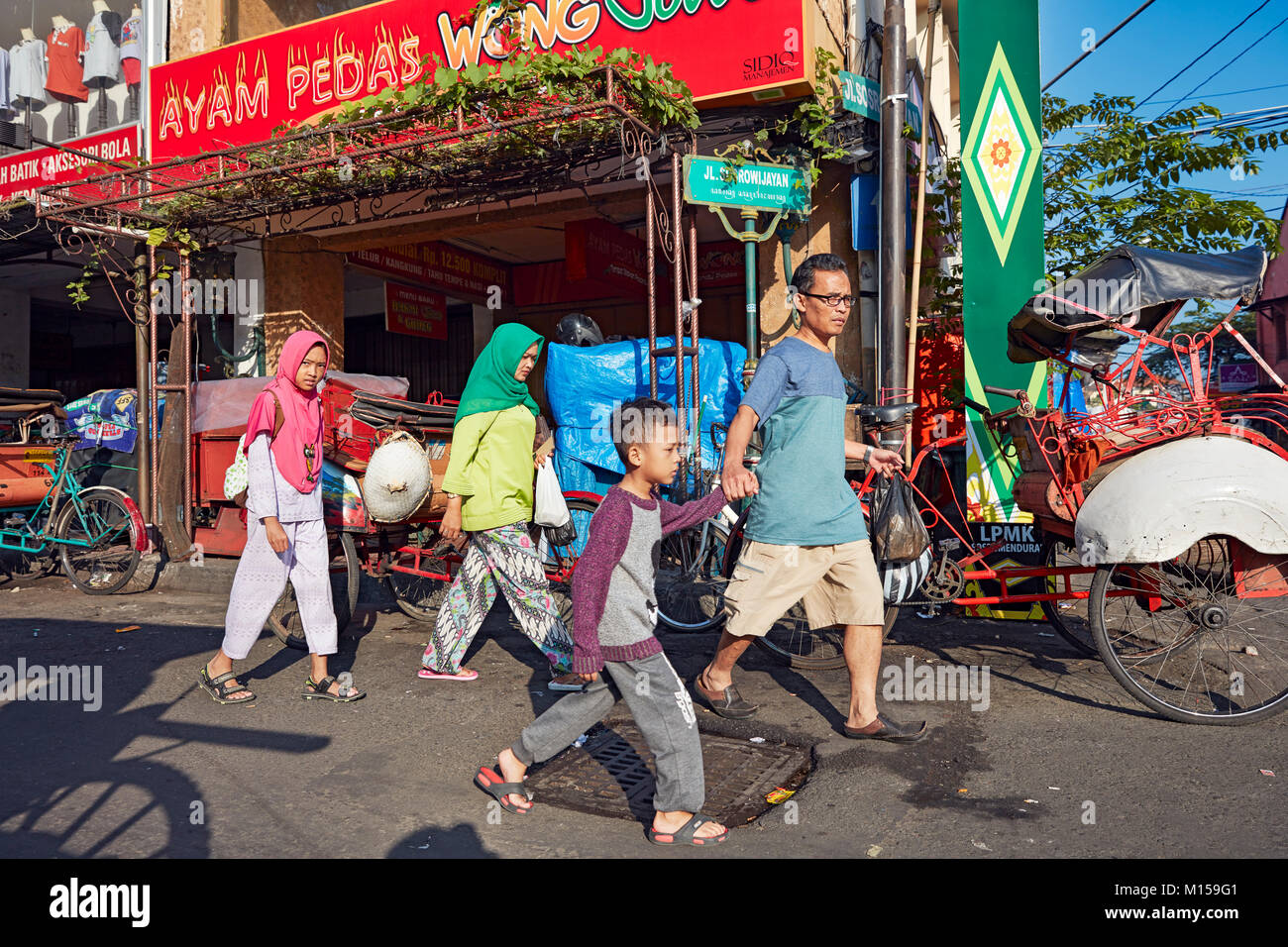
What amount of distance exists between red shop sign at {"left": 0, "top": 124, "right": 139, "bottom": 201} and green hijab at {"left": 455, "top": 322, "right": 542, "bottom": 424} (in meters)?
8.20

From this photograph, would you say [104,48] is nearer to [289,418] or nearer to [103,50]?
[103,50]

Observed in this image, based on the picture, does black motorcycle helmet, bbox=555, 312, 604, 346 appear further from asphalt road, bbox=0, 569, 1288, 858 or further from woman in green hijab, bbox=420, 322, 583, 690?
asphalt road, bbox=0, 569, 1288, 858

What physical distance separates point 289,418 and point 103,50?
32.0 ft

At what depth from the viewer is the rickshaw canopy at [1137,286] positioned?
452 cm

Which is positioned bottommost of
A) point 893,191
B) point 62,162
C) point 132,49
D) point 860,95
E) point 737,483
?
point 737,483

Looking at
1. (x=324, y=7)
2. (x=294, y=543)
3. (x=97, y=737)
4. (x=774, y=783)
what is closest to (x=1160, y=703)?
(x=774, y=783)

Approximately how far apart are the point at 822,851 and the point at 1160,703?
6.52ft

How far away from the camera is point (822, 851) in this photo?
3.00 m

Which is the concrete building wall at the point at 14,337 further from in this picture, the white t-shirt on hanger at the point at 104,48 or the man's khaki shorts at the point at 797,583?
the man's khaki shorts at the point at 797,583

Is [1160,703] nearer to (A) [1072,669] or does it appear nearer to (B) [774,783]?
(A) [1072,669]

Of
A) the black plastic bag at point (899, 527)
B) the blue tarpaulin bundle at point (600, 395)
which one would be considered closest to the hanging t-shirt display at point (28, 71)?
the blue tarpaulin bundle at point (600, 395)

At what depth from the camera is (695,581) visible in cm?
617

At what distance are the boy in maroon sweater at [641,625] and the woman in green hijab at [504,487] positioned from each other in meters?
1.74

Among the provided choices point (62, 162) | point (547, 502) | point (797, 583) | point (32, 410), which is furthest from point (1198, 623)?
point (62, 162)
